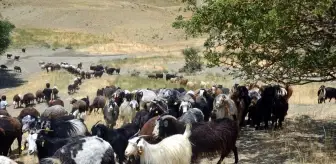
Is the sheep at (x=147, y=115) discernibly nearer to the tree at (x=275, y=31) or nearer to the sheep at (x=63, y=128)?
the sheep at (x=63, y=128)

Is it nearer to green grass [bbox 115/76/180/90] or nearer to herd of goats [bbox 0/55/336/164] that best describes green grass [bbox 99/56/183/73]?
green grass [bbox 115/76/180/90]

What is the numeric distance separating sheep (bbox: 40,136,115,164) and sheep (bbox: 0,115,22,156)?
15.1 ft

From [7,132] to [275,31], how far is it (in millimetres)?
7491

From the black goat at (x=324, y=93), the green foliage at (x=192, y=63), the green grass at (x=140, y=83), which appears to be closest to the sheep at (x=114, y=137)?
the black goat at (x=324, y=93)

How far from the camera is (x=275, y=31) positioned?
30.5 ft

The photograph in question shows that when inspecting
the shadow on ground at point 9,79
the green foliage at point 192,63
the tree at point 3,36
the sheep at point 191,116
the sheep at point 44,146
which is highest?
the tree at point 3,36

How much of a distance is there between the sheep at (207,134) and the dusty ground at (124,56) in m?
0.84

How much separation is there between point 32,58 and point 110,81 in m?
23.3

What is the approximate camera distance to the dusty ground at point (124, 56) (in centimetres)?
1136

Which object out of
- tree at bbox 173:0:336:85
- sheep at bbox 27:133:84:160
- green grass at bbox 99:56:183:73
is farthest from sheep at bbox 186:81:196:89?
sheep at bbox 27:133:84:160

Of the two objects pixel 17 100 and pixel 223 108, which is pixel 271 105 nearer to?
pixel 223 108

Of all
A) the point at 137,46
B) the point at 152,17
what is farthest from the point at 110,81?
the point at 152,17


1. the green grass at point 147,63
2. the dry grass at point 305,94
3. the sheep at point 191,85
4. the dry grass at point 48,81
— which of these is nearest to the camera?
the dry grass at point 305,94

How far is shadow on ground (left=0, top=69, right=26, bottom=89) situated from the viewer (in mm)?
39000
